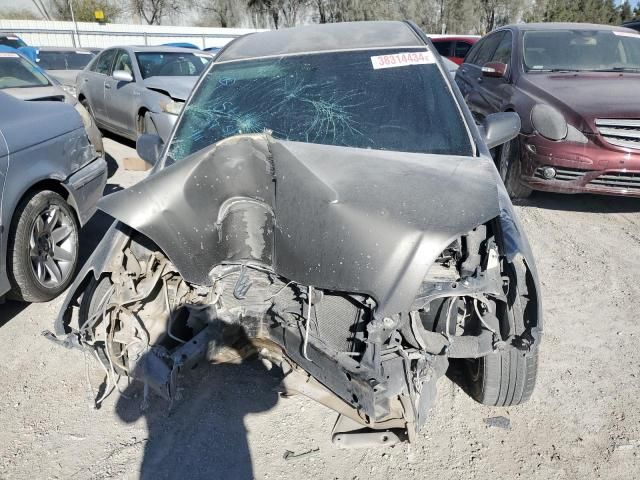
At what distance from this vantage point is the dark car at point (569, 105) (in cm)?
436

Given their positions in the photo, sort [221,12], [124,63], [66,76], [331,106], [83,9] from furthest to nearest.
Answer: [221,12]
[83,9]
[66,76]
[124,63]
[331,106]

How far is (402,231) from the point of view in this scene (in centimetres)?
177

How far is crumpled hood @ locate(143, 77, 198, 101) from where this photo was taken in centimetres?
669

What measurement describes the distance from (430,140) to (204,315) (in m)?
1.43

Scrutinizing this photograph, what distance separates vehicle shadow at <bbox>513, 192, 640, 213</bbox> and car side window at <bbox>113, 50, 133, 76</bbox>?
6.05 metres

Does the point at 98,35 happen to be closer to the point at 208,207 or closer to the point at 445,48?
the point at 445,48

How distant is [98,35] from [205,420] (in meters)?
25.0

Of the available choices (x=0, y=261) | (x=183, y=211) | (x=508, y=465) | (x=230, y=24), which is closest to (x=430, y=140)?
(x=183, y=211)

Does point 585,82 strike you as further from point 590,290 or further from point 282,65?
point 282,65

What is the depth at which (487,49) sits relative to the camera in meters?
6.77

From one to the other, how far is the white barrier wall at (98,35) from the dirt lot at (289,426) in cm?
2210

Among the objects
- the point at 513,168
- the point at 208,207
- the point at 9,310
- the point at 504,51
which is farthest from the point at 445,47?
the point at 208,207

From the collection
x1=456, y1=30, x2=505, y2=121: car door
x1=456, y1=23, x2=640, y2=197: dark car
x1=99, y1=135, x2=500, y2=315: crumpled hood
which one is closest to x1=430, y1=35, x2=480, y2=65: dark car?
x1=456, y1=30, x2=505, y2=121: car door

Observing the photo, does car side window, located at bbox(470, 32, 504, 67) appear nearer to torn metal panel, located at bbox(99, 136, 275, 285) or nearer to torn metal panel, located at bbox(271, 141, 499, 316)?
torn metal panel, located at bbox(271, 141, 499, 316)
